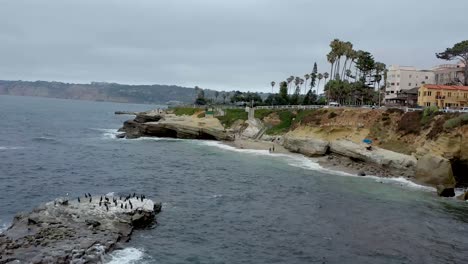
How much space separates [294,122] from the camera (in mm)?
98625

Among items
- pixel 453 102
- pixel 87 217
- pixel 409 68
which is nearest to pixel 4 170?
pixel 87 217

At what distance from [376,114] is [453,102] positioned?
67.6 ft

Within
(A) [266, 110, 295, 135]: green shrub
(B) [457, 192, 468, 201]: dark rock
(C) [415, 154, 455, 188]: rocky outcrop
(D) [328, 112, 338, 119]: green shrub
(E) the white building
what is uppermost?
(E) the white building

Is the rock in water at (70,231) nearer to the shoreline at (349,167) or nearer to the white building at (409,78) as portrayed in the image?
the shoreline at (349,167)

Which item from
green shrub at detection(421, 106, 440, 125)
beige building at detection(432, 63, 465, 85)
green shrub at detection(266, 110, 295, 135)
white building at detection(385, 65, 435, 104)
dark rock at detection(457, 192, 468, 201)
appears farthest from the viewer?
white building at detection(385, 65, 435, 104)

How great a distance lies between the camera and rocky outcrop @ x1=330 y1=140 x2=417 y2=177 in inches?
2421

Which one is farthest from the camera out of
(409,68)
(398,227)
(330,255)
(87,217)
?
(409,68)

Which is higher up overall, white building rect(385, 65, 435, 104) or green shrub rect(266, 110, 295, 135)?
white building rect(385, 65, 435, 104)

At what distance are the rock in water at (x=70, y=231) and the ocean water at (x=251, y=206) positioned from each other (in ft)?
4.47

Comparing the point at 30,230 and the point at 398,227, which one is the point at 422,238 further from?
the point at 30,230

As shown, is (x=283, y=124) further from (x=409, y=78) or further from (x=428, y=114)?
(x=409, y=78)

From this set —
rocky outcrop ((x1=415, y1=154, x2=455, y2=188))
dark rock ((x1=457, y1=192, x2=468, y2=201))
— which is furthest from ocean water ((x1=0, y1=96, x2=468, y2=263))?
rocky outcrop ((x1=415, y1=154, x2=455, y2=188))

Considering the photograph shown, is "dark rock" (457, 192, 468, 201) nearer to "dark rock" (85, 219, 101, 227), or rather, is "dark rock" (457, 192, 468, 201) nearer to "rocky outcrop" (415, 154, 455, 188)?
A: "rocky outcrop" (415, 154, 455, 188)

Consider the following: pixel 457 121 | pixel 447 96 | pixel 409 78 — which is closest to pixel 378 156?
pixel 457 121
